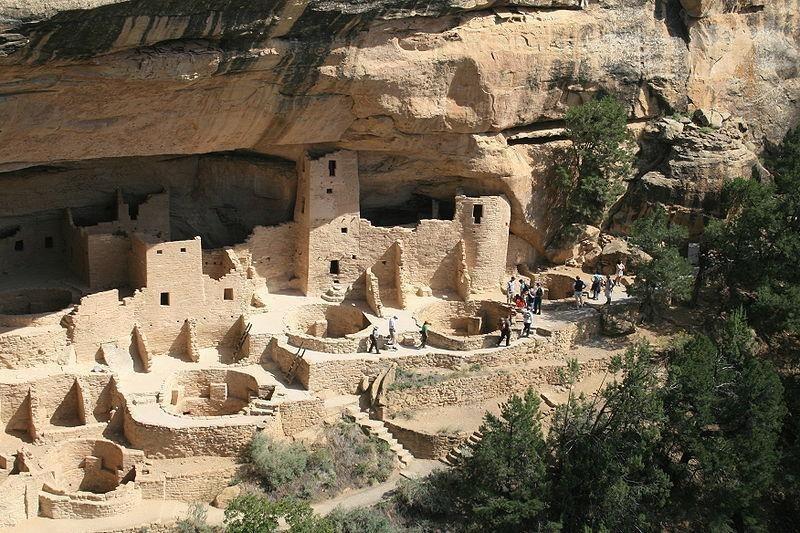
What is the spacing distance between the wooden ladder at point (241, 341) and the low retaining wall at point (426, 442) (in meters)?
3.59

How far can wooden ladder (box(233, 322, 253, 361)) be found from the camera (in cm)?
2458

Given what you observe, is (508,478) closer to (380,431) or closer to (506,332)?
(380,431)

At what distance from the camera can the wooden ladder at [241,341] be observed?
24578 millimetres

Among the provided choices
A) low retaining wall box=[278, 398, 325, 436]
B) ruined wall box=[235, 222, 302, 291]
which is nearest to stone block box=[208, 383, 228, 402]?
low retaining wall box=[278, 398, 325, 436]

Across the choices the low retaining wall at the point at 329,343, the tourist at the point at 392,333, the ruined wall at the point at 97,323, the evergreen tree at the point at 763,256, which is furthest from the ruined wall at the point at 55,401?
the evergreen tree at the point at 763,256

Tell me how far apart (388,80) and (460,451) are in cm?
726

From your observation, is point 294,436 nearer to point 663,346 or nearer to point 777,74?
point 663,346

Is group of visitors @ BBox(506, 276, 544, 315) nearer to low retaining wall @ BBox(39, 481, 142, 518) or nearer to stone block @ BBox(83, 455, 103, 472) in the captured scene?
stone block @ BBox(83, 455, 103, 472)

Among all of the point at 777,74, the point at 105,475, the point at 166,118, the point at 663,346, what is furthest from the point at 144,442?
the point at 777,74

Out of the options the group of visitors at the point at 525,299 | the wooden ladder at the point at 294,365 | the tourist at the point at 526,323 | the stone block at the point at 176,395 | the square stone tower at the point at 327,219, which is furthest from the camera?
the square stone tower at the point at 327,219

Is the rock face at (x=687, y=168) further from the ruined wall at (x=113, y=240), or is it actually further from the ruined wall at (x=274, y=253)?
the ruined wall at (x=113, y=240)

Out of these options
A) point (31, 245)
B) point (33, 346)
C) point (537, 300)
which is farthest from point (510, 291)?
point (31, 245)

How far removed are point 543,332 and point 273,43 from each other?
7.95 meters

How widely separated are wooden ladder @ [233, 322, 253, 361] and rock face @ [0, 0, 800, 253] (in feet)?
11.7
